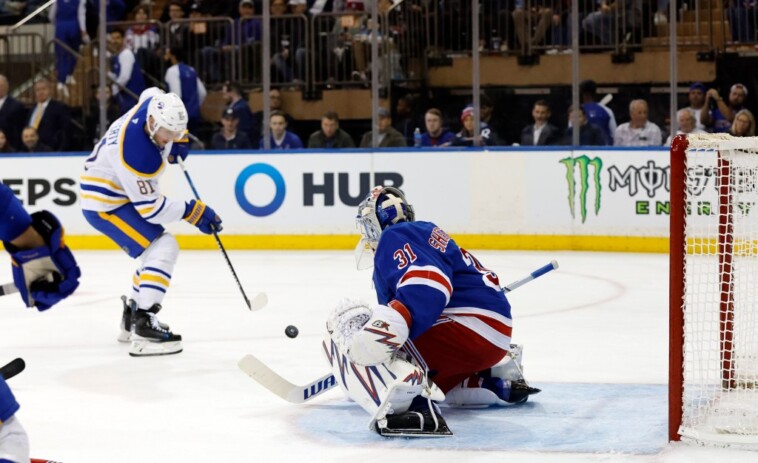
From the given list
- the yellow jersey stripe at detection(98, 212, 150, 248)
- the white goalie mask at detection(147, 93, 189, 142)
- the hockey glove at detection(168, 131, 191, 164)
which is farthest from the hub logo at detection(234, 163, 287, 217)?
the white goalie mask at detection(147, 93, 189, 142)

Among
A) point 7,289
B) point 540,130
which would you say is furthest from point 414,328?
point 540,130

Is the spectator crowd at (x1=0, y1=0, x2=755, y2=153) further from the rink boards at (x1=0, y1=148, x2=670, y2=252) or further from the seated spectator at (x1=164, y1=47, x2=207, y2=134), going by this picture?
the rink boards at (x1=0, y1=148, x2=670, y2=252)

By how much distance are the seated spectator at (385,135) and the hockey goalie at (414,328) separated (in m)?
6.12

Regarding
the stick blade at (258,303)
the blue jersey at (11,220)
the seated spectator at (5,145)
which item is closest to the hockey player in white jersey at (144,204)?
the stick blade at (258,303)

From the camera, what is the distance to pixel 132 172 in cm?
592

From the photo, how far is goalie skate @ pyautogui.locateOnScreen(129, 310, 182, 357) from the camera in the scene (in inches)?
230

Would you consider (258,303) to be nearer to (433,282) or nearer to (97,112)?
(433,282)

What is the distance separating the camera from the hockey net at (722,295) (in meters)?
3.82

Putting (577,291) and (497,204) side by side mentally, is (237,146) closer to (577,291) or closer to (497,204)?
(497,204)

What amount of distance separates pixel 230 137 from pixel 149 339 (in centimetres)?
505

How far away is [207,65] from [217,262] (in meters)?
2.26

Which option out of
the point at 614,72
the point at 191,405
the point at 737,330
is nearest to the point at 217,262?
the point at 614,72

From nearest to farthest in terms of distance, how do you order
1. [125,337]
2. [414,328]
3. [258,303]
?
1. [414,328]
2. [125,337]
3. [258,303]

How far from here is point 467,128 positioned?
34.0 feet
